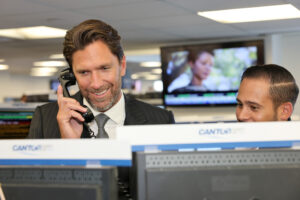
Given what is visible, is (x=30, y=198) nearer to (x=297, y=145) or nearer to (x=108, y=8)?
(x=297, y=145)

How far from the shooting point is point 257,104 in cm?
179

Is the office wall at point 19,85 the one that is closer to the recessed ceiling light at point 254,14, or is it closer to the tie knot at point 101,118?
the recessed ceiling light at point 254,14

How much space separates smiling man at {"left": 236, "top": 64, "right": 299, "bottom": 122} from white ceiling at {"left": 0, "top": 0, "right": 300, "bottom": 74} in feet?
7.86

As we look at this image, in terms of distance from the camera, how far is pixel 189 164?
1086 mm

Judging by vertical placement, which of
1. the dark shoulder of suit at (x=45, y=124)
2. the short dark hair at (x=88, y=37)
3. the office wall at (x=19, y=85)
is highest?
the office wall at (x=19, y=85)

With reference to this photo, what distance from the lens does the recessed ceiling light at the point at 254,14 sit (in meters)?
4.77

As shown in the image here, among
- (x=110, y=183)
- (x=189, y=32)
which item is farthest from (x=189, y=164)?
(x=189, y=32)

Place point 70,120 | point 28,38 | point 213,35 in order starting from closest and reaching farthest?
point 70,120 < point 28,38 < point 213,35

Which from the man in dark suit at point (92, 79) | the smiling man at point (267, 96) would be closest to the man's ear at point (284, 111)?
the smiling man at point (267, 96)

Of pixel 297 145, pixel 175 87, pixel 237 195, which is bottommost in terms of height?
pixel 237 195

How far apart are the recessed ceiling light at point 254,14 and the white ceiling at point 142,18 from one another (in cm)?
18

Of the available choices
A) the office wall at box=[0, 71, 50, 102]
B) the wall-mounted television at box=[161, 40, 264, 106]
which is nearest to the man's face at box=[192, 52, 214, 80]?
the wall-mounted television at box=[161, 40, 264, 106]

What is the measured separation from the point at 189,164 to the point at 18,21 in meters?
4.39

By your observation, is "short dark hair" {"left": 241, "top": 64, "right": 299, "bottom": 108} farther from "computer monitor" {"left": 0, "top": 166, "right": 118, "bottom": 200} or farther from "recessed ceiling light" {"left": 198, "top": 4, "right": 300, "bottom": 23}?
"recessed ceiling light" {"left": 198, "top": 4, "right": 300, "bottom": 23}
